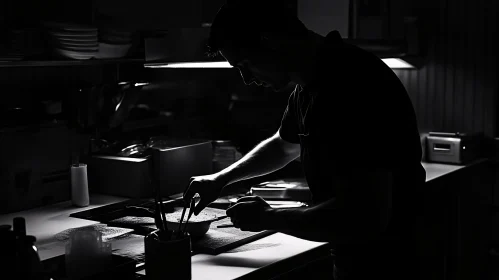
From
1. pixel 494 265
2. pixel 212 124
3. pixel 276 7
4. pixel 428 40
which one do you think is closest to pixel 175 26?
pixel 276 7

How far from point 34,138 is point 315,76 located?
49.7 inches

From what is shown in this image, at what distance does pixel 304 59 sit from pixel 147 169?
1.09 m

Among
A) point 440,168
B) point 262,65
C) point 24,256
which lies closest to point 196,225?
point 262,65

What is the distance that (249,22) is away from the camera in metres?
1.61

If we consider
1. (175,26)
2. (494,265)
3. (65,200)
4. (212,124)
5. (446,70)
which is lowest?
(494,265)

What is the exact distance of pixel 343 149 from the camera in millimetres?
1533

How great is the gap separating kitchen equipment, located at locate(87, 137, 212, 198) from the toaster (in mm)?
1215

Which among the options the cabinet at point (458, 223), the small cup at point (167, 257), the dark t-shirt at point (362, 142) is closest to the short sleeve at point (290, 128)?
the dark t-shirt at point (362, 142)

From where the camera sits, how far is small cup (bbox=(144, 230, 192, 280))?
1506mm

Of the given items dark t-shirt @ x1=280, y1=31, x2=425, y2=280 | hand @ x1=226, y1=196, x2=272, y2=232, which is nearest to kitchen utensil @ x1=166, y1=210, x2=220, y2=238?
hand @ x1=226, y1=196, x2=272, y2=232

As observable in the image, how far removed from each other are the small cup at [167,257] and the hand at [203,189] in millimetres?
363

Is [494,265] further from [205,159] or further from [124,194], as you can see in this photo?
[124,194]

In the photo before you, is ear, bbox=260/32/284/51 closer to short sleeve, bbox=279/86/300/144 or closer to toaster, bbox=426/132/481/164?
short sleeve, bbox=279/86/300/144

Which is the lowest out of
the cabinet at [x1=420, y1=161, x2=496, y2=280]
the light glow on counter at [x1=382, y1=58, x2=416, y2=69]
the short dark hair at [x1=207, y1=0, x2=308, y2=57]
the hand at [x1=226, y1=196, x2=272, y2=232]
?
the cabinet at [x1=420, y1=161, x2=496, y2=280]
